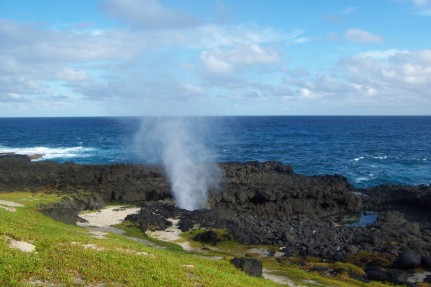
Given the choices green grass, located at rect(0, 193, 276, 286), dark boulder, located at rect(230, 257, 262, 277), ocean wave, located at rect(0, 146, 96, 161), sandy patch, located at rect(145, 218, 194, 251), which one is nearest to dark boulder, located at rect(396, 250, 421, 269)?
dark boulder, located at rect(230, 257, 262, 277)

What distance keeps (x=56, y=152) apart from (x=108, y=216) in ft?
251

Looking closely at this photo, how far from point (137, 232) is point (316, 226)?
59.8ft

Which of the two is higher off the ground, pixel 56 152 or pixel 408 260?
pixel 56 152

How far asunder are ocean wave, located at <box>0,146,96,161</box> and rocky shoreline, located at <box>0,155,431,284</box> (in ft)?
90.7

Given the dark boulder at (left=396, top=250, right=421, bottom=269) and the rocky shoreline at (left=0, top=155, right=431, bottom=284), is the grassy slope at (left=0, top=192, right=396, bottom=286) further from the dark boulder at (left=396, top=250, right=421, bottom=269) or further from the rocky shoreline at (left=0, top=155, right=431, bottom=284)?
the rocky shoreline at (left=0, top=155, right=431, bottom=284)

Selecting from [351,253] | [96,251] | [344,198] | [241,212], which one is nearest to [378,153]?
[344,198]

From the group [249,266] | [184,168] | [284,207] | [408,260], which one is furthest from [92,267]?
[184,168]

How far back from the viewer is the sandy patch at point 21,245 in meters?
17.3

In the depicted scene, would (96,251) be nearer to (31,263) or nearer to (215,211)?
(31,263)

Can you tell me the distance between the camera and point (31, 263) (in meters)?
15.6

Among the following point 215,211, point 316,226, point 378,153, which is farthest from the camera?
point 378,153

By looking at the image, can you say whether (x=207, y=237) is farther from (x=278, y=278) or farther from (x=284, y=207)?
(x=284, y=207)

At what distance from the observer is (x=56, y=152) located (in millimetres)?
113312

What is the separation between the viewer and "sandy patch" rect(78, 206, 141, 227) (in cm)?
4028
